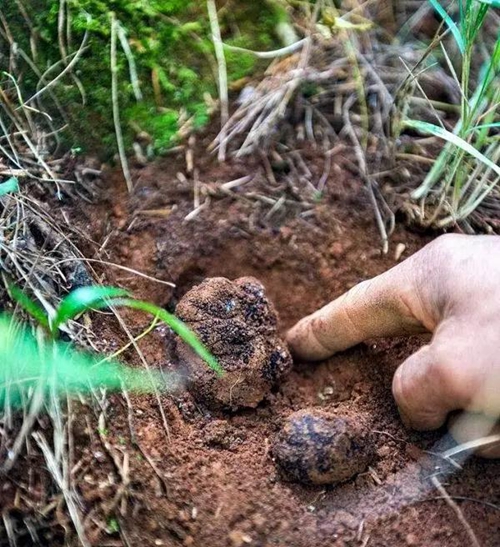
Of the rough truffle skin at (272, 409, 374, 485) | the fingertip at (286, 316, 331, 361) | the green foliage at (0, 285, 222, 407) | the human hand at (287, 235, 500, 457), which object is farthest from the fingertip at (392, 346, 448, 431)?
the green foliage at (0, 285, 222, 407)

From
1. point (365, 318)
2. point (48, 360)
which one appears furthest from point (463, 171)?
point (48, 360)

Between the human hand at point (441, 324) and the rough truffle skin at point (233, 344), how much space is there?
152 mm

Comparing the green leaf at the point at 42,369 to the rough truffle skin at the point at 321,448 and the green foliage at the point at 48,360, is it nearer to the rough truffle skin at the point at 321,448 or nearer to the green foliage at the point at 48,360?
the green foliage at the point at 48,360

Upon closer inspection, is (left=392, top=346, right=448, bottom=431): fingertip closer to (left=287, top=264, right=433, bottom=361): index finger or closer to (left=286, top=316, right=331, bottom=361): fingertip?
(left=287, top=264, right=433, bottom=361): index finger

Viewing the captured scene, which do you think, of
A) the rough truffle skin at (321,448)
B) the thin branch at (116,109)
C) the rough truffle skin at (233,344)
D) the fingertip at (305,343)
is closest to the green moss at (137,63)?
the thin branch at (116,109)

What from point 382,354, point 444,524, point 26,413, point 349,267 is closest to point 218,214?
point 349,267

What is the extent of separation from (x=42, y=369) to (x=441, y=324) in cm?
77

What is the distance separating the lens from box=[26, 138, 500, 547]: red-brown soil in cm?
129

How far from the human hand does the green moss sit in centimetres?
68

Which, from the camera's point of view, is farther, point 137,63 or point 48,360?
point 137,63

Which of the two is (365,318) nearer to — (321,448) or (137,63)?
(321,448)

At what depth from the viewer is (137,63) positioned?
178cm

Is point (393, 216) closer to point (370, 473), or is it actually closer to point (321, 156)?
point (321, 156)

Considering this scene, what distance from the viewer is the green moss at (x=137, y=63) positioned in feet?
5.66
